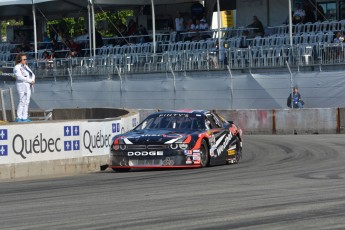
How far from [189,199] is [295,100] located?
19.0 metres

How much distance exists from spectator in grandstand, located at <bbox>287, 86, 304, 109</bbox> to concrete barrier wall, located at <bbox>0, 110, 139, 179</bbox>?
37.1 ft

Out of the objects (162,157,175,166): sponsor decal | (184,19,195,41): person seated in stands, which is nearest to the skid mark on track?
(162,157,175,166): sponsor decal

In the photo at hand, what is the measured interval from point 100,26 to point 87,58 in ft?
31.6

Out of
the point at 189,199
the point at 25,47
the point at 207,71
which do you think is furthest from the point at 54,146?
the point at 25,47

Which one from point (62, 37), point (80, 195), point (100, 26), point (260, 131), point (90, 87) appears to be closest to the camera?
point (80, 195)

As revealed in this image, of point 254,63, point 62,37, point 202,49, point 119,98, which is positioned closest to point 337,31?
point 254,63

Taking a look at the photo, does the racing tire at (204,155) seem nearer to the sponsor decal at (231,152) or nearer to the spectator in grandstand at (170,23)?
the sponsor decal at (231,152)

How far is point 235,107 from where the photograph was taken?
3256cm

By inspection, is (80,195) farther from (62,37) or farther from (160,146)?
(62,37)

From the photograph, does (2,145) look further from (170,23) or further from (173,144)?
(170,23)

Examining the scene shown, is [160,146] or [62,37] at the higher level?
[62,37]

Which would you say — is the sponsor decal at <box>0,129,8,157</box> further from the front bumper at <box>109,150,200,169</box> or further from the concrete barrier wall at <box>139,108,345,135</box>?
the concrete barrier wall at <box>139,108,345,135</box>

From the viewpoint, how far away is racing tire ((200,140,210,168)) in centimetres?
1797

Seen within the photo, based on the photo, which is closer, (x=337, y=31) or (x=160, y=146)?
(x=160, y=146)
